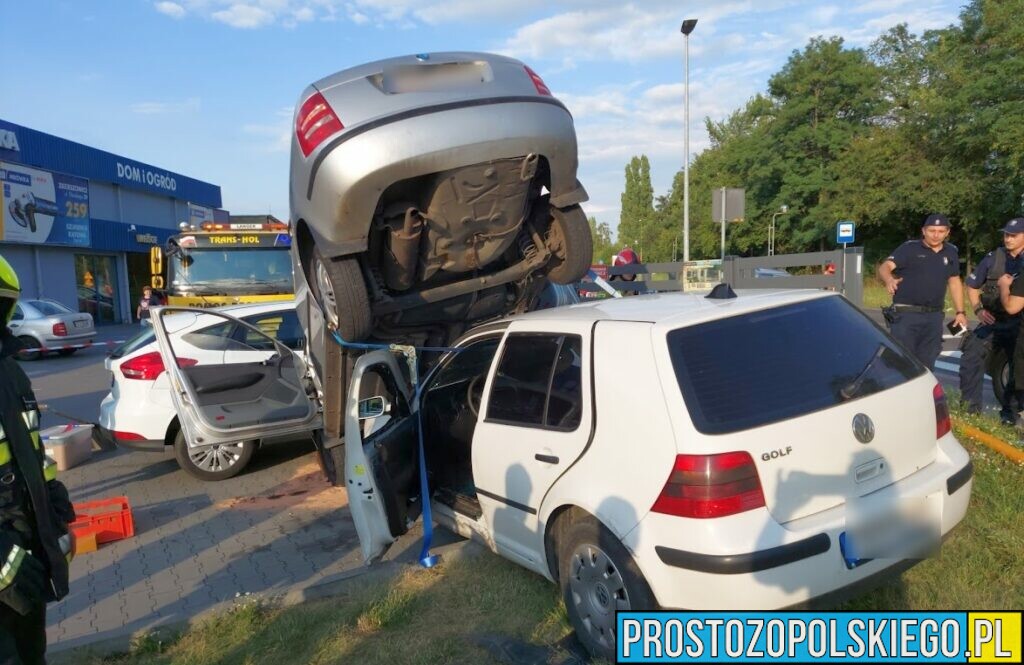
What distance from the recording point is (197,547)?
5.09 meters

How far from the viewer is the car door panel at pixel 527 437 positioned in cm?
325

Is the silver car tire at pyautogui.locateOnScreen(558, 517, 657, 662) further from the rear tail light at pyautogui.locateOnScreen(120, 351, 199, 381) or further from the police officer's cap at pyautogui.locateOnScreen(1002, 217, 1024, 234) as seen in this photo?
the police officer's cap at pyautogui.locateOnScreen(1002, 217, 1024, 234)

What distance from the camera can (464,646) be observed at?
3.39 metres

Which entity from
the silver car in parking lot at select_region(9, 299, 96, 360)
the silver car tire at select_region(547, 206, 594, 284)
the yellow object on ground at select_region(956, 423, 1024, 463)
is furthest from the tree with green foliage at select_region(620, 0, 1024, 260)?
the silver car in parking lot at select_region(9, 299, 96, 360)

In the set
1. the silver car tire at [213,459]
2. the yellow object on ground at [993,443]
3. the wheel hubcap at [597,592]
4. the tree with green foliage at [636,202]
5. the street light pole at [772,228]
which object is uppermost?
the tree with green foliage at [636,202]

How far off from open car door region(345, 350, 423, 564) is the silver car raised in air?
1.13 feet

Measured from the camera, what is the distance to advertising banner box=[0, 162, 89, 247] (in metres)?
23.1

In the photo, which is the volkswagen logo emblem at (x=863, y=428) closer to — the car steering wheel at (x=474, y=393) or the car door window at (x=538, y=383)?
the car door window at (x=538, y=383)

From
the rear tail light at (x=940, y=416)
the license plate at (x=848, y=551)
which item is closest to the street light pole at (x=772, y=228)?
the rear tail light at (x=940, y=416)

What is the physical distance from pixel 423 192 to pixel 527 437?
1694 millimetres

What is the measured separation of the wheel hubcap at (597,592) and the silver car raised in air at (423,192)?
205 cm

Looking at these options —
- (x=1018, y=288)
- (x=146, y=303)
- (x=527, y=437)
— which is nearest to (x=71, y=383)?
(x=146, y=303)

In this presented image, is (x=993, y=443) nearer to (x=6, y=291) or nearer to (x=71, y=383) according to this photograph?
(x=6, y=291)

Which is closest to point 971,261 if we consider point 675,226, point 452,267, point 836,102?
point 836,102
